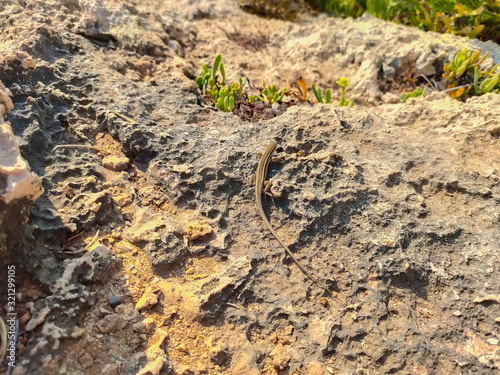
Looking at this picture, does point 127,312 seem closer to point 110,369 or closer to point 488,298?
point 110,369

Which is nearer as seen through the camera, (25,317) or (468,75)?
(25,317)

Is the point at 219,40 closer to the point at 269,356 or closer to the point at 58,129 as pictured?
the point at 58,129

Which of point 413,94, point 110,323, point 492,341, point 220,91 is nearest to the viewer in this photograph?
point 110,323

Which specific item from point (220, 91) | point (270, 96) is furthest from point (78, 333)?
point (270, 96)

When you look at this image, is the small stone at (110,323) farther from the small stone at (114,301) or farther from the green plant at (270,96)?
the green plant at (270,96)

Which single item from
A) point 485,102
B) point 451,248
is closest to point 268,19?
point 485,102

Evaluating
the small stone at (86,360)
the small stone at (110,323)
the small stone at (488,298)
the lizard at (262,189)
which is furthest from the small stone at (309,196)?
the small stone at (86,360)

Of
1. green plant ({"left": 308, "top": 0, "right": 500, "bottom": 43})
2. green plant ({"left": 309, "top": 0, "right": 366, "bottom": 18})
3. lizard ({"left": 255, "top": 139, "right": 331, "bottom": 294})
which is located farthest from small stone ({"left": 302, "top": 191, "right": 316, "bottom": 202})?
green plant ({"left": 309, "top": 0, "right": 366, "bottom": 18})

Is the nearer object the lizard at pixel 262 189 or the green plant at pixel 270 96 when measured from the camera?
the lizard at pixel 262 189
